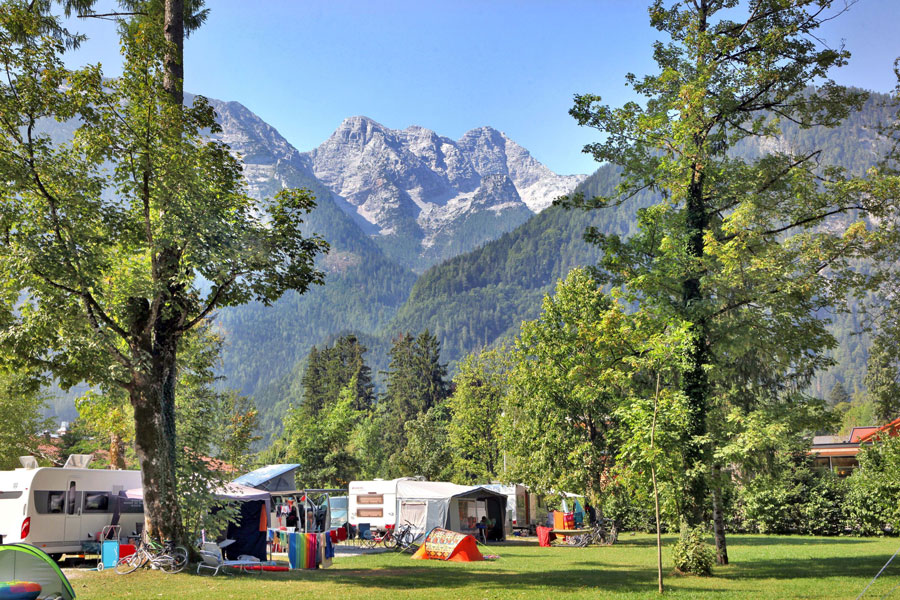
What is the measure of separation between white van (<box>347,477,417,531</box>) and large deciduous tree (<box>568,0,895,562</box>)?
15872mm

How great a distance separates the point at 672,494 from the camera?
15562 millimetres

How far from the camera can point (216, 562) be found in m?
16.0

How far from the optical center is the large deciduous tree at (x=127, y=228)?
13703 mm

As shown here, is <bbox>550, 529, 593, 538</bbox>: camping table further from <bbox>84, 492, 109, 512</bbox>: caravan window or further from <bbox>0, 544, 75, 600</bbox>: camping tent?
<bbox>0, 544, 75, 600</bbox>: camping tent

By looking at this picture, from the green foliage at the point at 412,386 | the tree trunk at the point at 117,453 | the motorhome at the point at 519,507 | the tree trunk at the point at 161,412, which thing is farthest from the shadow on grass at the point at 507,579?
the green foliage at the point at 412,386

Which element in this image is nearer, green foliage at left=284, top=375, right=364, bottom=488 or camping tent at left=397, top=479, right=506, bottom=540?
camping tent at left=397, top=479, right=506, bottom=540

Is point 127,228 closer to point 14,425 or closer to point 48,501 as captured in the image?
point 48,501

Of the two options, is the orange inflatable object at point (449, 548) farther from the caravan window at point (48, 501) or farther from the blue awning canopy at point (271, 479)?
the caravan window at point (48, 501)

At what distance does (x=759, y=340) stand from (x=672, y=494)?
446cm

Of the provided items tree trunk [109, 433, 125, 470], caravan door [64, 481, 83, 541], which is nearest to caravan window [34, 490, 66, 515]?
caravan door [64, 481, 83, 541]

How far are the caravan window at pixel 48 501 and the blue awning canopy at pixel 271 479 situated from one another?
6249mm

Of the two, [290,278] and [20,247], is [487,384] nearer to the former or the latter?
[290,278]

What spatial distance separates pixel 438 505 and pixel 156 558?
628 inches

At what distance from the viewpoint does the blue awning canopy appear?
995 inches
